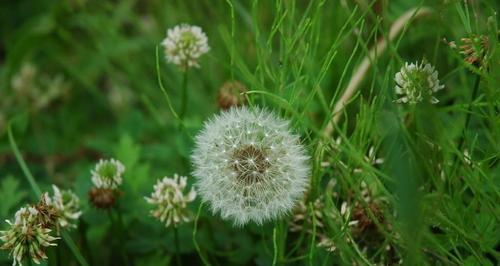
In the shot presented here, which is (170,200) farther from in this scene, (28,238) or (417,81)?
(417,81)

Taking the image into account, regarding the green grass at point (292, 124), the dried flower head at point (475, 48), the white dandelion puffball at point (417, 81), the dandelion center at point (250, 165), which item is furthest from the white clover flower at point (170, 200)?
Answer: the dried flower head at point (475, 48)

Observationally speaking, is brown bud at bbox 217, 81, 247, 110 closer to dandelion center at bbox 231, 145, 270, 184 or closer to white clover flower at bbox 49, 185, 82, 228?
dandelion center at bbox 231, 145, 270, 184

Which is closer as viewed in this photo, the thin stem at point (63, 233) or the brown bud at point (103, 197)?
the thin stem at point (63, 233)

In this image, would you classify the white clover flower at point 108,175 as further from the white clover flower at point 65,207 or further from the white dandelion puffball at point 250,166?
the white dandelion puffball at point 250,166

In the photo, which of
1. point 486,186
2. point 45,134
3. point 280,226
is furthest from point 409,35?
point 45,134

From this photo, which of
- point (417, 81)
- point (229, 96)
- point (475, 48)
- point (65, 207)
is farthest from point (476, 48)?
point (65, 207)

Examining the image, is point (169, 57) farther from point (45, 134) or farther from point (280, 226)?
point (45, 134)

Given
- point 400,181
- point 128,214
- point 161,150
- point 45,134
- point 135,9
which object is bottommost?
point 400,181

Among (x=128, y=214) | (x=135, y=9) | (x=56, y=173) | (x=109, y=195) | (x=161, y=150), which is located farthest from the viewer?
(x=135, y=9)
